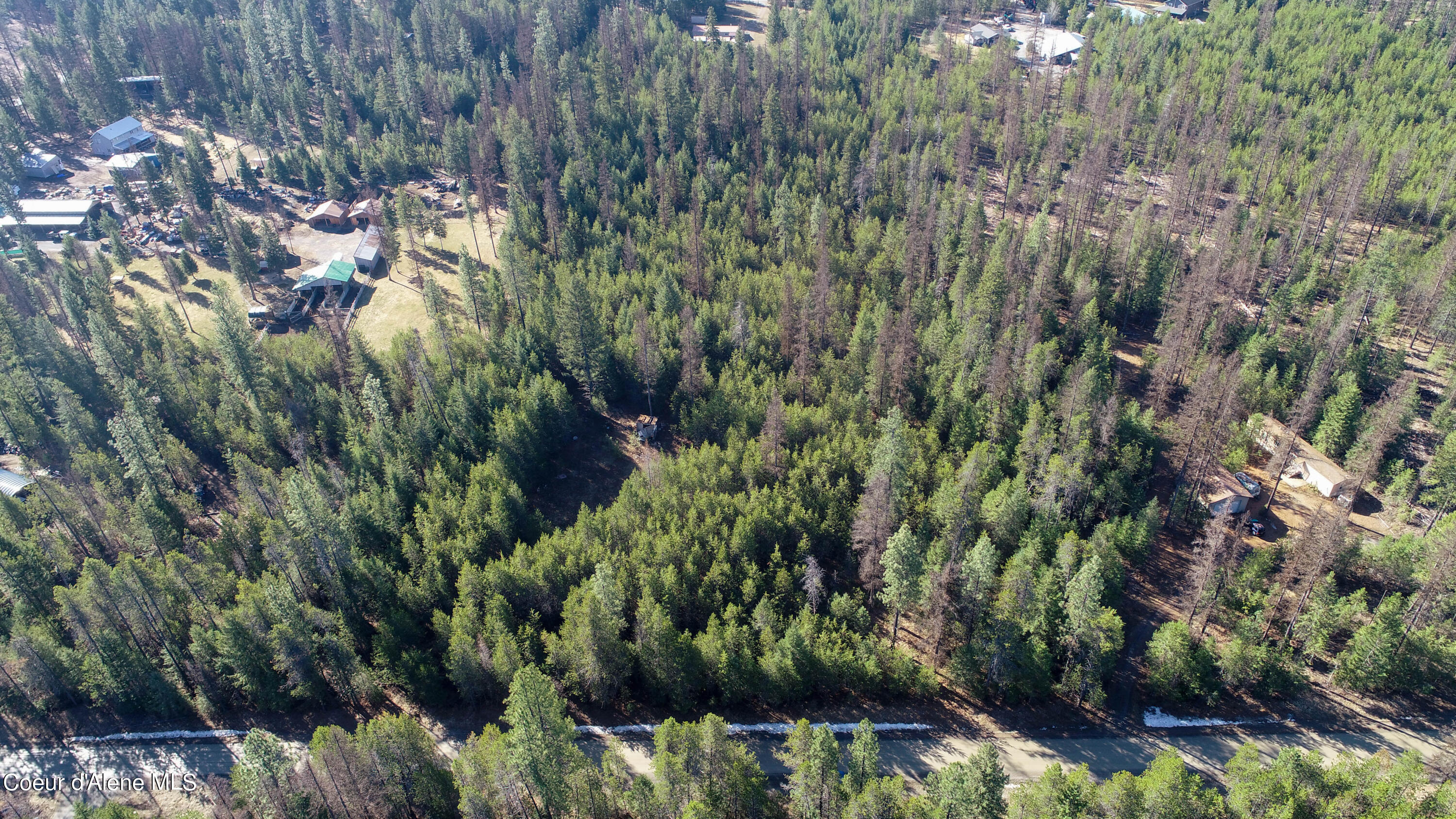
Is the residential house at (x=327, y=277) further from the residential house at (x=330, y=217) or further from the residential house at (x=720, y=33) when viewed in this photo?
the residential house at (x=720, y=33)

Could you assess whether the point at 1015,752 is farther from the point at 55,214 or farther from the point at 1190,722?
the point at 55,214

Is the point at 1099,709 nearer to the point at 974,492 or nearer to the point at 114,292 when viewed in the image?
the point at 974,492

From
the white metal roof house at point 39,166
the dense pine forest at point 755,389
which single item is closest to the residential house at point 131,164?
the white metal roof house at point 39,166

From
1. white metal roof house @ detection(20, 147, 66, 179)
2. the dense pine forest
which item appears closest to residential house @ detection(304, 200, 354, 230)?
the dense pine forest

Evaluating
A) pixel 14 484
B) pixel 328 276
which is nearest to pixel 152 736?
pixel 14 484

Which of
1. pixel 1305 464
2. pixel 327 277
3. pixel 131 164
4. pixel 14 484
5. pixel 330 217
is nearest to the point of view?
pixel 1305 464

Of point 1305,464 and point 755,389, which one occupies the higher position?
point 755,389
